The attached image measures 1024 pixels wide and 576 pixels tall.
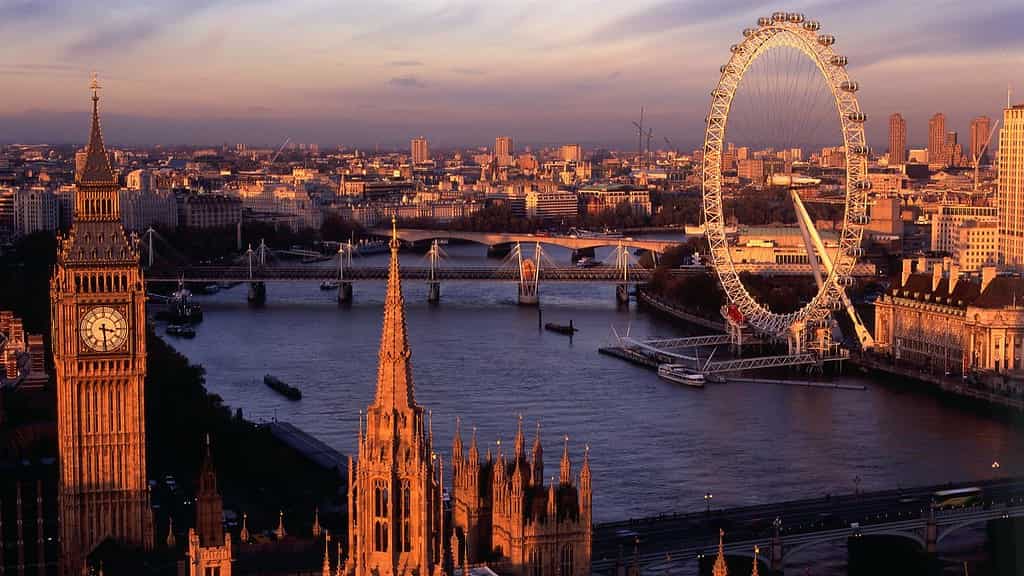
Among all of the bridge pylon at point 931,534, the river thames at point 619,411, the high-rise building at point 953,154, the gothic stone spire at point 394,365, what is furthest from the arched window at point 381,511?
the high-rise building at point 953,154

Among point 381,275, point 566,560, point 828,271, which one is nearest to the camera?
point 566,560

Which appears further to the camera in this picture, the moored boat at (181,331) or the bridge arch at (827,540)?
the moored boat at (181,331)

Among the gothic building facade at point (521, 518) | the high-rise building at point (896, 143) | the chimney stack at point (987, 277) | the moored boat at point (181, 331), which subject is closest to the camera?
the gothic building facade at point (521, 518)

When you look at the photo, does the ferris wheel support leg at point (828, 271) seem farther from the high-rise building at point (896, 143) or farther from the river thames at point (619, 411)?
the high-rise building at point (896, 143)

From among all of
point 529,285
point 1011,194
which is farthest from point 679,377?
point 1011,194

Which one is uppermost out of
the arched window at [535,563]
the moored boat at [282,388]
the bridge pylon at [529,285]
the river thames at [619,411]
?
the arched window at [535,563]

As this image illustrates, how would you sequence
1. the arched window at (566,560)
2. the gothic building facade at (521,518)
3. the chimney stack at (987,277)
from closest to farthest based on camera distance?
the gothic building facade at (521,518)
the arched window at (566,560)
the chimney stack at (987,277)

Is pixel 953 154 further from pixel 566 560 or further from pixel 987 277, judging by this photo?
pixel 566 560
